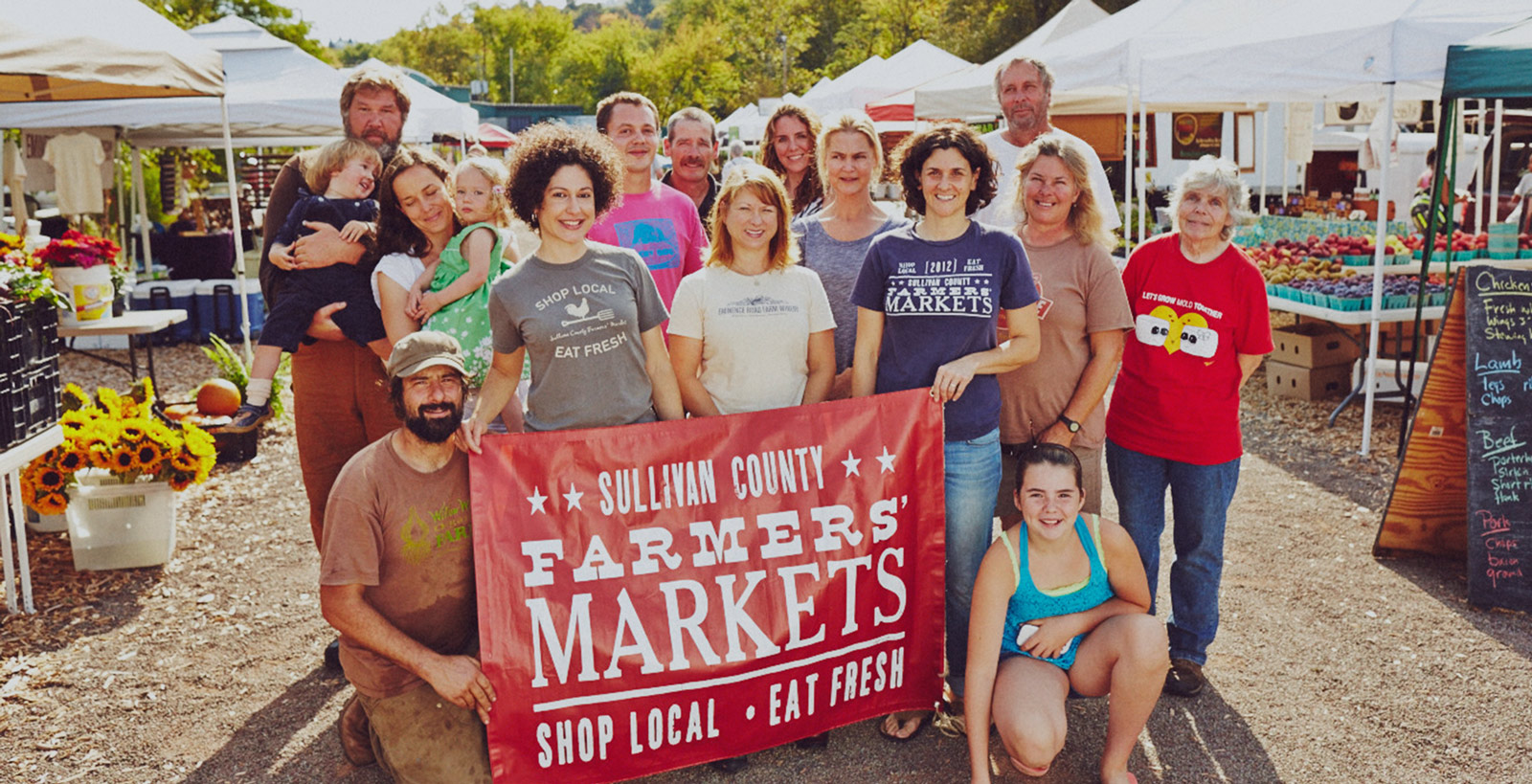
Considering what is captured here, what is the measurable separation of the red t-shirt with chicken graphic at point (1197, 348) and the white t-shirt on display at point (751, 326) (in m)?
1.25

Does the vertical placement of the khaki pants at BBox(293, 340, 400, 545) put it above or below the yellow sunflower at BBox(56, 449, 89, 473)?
above

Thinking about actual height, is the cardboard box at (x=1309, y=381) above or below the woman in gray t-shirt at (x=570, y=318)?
below

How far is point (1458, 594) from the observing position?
479 cm

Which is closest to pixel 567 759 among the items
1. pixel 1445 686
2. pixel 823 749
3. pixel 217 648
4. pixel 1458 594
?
pixel 823 749

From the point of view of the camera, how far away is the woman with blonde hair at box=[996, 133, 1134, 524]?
3.73 m

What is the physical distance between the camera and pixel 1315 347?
8.54 meters

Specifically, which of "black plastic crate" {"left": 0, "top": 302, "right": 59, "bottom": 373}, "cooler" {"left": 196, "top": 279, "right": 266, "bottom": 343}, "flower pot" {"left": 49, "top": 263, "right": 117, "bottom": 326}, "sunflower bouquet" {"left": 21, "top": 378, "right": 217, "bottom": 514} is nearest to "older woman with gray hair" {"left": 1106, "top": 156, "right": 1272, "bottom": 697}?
"black plastic crate" {"left": 0, "top": 302, "right": 59, "bottom": 373}

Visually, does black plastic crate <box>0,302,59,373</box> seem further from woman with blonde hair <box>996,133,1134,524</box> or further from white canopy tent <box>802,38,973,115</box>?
white canopy tent <box>802,38,973,115</box>

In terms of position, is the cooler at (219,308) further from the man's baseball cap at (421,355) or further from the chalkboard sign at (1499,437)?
the chalkboard sign at (1499,437)

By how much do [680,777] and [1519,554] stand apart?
3.54 metres

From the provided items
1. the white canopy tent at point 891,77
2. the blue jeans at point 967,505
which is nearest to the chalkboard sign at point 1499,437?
the blue jeans at point 967,505

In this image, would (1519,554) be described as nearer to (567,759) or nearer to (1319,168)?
(567,759)

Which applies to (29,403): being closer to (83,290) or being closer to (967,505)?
(83,290)

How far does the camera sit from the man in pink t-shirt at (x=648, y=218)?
4355 mm
